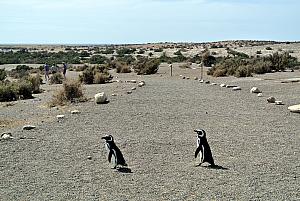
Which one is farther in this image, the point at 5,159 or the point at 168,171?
the point at 5,159

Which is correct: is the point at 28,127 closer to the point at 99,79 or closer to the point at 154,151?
the point at 154,151

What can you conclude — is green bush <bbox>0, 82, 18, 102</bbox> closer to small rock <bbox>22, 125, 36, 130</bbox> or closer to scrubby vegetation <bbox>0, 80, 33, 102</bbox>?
scrubby vegetation <bbox>0, 80, 33, 102</bbox>

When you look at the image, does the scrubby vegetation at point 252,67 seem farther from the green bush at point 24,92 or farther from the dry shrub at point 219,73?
the green bush at point 24,92

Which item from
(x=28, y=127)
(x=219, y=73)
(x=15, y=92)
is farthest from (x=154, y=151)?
(x=219, y=73)

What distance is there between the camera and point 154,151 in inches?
500

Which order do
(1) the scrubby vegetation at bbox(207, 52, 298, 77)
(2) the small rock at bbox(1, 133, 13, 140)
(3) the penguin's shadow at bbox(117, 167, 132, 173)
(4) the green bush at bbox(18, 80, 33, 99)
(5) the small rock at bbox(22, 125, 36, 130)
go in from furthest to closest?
1. (1) the scrubby vegetation at bbox(207, 52, 298, 77)
2. (4) the green bush at bbox(18, 80, 33, 99)
3. (5) the small rock at bbox(22, 125, 36, 130)
4. (2) the small rock at bbox(1, 133, 13, 140)
5. (3) the penguin's shadow at bbox(117, 167, 132, 173)

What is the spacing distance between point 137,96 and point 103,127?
9.71m

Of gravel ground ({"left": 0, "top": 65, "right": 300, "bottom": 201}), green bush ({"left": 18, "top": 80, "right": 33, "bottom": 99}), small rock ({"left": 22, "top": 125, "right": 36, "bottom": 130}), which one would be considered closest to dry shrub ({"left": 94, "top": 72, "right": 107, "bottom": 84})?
green bush ({"left": 18, "top": 80, "right": 33, "bottom": 99})

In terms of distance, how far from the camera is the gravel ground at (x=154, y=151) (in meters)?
9.16

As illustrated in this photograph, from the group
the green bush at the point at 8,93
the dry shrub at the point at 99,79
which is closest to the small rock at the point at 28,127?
the green bush at the point at 8,93

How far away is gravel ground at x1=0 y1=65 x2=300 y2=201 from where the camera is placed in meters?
9.16

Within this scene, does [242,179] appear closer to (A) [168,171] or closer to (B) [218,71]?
(A) [168,171]

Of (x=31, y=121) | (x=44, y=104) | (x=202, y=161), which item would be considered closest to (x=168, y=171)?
(x=202, y=161)

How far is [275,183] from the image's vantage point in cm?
959
